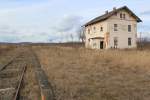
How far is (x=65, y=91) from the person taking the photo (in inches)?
375

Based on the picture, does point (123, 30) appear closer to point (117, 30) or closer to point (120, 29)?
point (120, 29)

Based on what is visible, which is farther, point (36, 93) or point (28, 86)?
point (28, 86)

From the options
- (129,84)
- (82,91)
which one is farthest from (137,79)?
(82,91)

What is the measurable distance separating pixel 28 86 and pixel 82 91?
248cm

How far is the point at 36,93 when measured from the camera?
31.4 feet

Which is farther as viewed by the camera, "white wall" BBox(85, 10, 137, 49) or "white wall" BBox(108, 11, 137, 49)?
"white wall" BBox(108, 11, 137, 49)

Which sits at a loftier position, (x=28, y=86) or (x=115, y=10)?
(x=115, y=10)

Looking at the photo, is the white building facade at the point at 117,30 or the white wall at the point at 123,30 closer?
the white building facade at the point at 117,30

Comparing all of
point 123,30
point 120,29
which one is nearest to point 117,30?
point 120,29

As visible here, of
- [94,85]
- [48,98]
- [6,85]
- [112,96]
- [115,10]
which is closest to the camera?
[48,98]

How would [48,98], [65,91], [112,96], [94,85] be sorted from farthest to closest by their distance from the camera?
1. [94,85]
2. [65,91]
3. [112,96]
4. [48,98]

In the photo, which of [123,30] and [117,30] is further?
[123,30]

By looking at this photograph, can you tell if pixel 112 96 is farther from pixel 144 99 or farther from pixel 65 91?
pixel 65 91

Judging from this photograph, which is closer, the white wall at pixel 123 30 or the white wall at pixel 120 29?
the white wall at pixel 120 29
